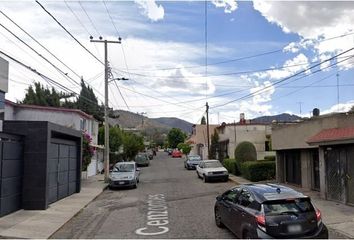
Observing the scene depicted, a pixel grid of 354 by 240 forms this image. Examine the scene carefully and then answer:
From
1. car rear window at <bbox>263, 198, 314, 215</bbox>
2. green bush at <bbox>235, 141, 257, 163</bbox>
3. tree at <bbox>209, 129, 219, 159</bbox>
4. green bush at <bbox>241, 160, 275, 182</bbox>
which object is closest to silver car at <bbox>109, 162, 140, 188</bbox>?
green bush at <bbox>241, 160, 275, 182</bbox>

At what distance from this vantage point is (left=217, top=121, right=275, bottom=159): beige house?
44.7m

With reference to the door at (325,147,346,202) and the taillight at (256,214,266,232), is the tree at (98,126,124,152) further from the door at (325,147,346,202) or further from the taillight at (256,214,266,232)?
the taillight at (256,214,266,232)

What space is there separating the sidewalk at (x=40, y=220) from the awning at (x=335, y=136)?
10352 mm

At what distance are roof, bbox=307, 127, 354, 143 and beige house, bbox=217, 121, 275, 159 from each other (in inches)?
946

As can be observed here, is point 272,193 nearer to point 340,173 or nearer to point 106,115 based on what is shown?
point 340,173

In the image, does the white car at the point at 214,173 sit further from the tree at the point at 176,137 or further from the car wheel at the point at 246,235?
the tree at the point at 176,137

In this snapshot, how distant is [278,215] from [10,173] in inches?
420

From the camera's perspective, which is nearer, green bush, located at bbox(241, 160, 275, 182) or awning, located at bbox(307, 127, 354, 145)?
awning, located at bbox(307, 127, 354, 145)

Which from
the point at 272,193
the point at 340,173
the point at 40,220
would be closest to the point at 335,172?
the point at 340,173

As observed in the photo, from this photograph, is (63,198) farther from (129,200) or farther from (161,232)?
(161,232)

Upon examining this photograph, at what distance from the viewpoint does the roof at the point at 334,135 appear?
16.8 metres

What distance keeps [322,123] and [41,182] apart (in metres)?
12.9

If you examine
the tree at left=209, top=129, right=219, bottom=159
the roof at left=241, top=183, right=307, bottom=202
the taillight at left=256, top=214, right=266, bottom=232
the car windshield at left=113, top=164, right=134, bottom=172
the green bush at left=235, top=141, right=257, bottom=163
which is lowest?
the taillight at left=256, top=214, right=266, bottom=232

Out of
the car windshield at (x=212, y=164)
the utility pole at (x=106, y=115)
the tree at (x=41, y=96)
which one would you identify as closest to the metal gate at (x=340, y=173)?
the car windshield at (x=212, y=164)
